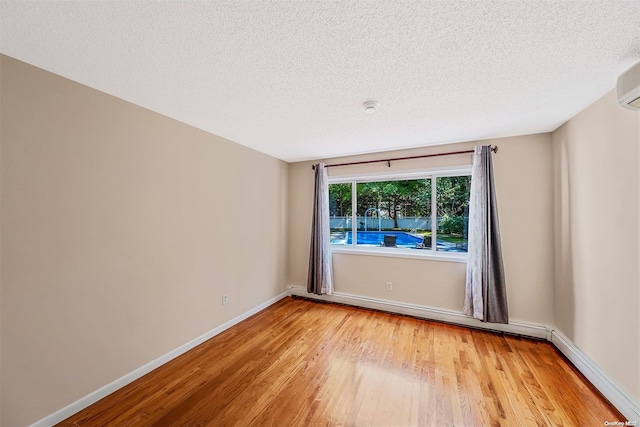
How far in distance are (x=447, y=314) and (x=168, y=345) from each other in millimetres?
3179

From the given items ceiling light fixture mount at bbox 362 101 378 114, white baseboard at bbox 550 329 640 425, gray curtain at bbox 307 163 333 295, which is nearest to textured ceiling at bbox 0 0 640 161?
ceiling light fixture mount at bbox 362 101 378 114

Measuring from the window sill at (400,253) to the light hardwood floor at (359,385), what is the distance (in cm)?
87

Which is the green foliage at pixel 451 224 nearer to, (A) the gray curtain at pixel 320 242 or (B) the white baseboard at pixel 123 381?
(A) the gray curtain at pixel 320 242

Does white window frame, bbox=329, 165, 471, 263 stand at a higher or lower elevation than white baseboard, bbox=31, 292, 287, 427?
higher

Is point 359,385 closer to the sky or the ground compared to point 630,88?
closer to the ground

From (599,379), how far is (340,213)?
3089 mm

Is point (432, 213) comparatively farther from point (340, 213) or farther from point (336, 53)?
point (336, 53)

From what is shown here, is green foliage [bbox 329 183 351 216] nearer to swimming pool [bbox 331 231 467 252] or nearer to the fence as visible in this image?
the fence

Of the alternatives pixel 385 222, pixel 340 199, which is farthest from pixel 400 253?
pixel 340 199

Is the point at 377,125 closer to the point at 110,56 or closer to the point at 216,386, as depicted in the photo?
the point at 110,56

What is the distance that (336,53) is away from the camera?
54.7 inches

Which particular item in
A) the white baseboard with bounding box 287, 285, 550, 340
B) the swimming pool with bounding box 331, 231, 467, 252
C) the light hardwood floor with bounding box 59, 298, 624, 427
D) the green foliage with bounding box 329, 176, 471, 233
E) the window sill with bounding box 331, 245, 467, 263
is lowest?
the light hardwood floor with bounding box 59, 298, 624, 427

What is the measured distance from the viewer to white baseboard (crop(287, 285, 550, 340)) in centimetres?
273

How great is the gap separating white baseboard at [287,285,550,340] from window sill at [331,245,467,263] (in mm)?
653
